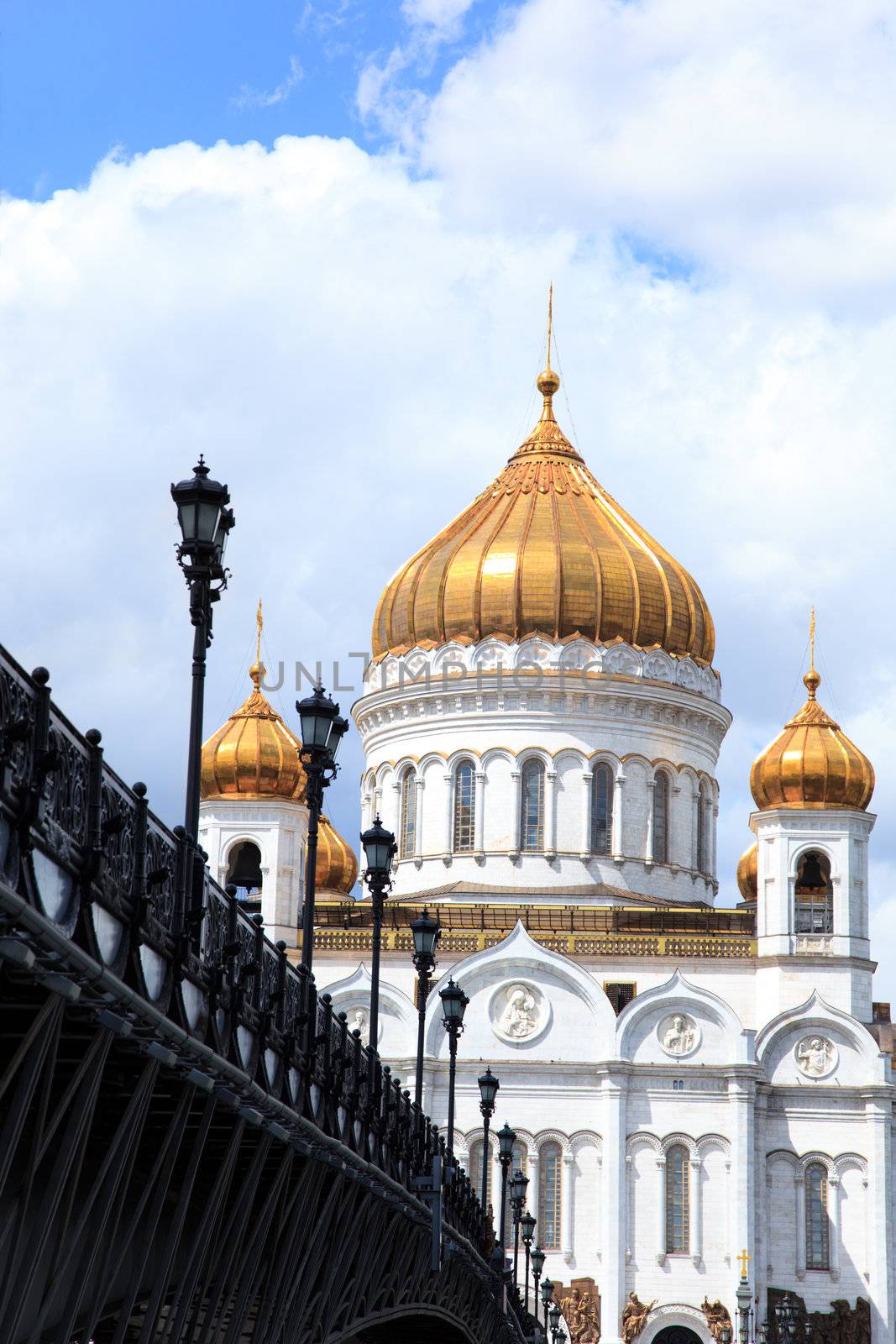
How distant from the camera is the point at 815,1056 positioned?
54.7 m

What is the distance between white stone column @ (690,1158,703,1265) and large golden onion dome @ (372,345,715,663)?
1432 cm

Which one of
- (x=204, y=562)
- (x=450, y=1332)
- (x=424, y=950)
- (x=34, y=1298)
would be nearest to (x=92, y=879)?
(x=34, y=1298)

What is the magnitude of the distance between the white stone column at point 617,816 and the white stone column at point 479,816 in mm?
3337

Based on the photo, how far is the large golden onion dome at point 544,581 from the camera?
2403 inches

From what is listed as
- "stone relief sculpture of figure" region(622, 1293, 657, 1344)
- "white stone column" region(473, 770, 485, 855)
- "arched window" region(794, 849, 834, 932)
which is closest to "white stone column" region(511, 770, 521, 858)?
"white stone column" region(473, 770, 485, 855)

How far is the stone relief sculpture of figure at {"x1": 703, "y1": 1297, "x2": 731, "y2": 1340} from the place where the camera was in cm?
5184

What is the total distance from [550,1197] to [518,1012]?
4.49 meters

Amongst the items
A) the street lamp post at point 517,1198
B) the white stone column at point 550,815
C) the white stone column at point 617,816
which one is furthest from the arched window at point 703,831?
the street lamp post at point 517,1198

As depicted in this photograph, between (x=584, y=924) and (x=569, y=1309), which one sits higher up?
(x=584, y=924)

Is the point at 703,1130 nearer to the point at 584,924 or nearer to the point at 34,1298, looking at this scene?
the point at 584,924

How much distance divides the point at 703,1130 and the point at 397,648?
16005 millimetres

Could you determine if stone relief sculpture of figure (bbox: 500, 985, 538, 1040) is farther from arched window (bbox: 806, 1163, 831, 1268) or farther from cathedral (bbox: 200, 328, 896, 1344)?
arched window (bbox: 806, 1163, 831, 1268)

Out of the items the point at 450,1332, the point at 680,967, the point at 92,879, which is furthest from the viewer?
the point at 680,967

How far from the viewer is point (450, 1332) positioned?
102ft
